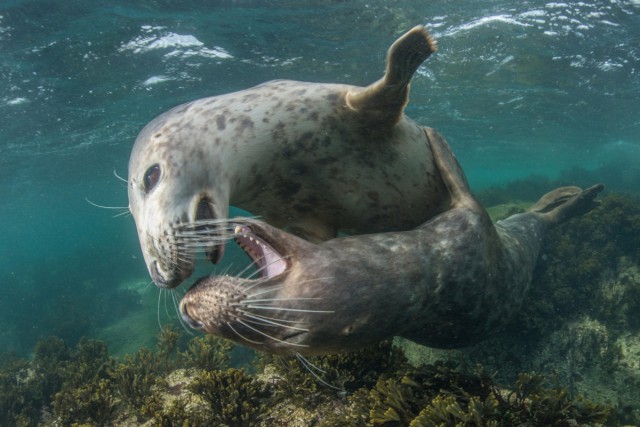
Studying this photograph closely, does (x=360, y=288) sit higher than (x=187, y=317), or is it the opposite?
(x=360, y=288)

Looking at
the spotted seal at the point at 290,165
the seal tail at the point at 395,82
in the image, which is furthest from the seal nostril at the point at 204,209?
the seal tail at the point at 395,82

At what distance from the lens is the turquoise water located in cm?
1127

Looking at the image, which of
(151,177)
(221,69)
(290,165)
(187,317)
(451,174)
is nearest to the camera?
(187,317)

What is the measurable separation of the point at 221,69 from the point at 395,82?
13.5 meters

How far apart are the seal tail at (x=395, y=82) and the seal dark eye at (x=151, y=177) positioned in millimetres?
1531

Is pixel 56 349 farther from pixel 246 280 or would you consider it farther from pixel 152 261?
pixel 246 280

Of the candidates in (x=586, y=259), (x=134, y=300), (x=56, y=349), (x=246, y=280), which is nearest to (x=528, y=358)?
(x=586, y=259)

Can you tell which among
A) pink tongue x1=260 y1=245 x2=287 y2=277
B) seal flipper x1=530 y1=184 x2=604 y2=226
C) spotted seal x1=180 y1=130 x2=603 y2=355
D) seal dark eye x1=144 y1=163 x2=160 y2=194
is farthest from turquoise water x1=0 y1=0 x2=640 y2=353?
pink tongue x1=260 y1=245 x2=287 y2=277

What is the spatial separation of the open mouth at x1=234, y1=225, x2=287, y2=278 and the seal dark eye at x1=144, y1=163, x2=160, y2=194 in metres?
0.75

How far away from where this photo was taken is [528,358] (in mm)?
4887

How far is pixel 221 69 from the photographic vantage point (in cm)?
1498

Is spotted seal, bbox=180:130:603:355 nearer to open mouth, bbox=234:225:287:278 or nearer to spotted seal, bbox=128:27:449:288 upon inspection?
open mouth, bbox=234:225:287:278

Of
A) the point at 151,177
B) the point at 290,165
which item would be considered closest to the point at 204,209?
the point at 151,177

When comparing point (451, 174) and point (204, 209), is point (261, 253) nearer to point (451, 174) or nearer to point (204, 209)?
point (204, 209)
